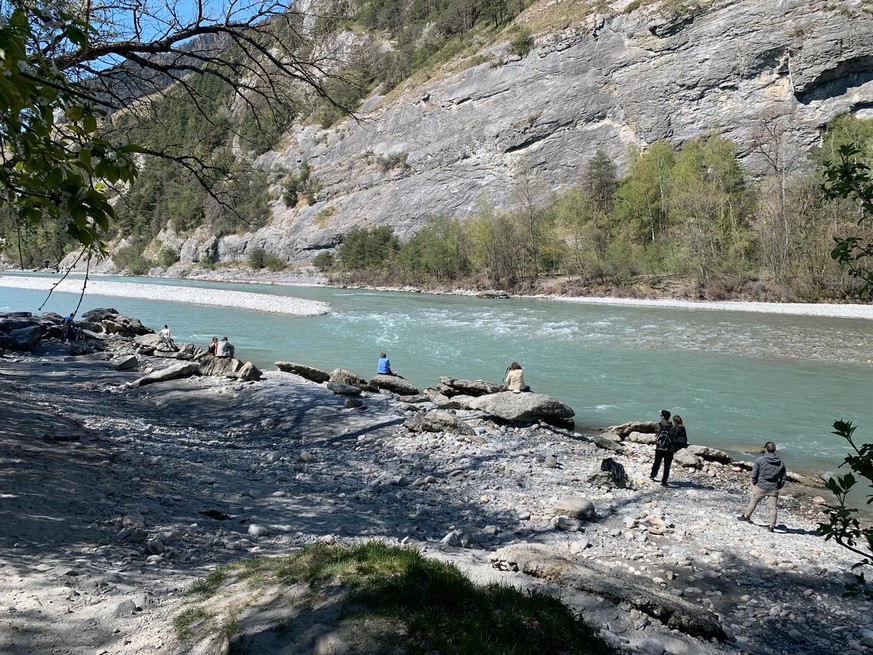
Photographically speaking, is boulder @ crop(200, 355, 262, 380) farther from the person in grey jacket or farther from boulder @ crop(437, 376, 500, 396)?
the person in grey jacket

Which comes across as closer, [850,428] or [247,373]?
[850,428]

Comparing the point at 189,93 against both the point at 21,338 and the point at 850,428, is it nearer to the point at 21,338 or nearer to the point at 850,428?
the point at 850,428

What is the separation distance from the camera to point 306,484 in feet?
28.3

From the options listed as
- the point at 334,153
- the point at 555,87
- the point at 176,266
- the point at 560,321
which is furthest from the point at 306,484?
the point at 176,266

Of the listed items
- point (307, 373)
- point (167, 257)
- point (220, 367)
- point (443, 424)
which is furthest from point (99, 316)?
point (167, 257)

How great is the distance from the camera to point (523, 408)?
42.7 ft

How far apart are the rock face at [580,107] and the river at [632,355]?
22.9m

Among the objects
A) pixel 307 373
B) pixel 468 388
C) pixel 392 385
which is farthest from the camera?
pixel 307 373

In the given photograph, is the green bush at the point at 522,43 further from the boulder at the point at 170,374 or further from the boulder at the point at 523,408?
the boulder at the point at 523,408

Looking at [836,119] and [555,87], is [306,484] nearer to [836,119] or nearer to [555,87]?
[836,119]

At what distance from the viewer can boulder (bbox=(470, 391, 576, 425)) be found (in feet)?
42.4

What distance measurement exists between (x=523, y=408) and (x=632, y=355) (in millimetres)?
12759

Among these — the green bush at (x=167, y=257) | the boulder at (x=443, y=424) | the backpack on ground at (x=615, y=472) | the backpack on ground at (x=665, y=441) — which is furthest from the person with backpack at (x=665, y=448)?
the green bush at (x=167, y=257)

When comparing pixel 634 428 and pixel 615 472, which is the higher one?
pixel 615 472
